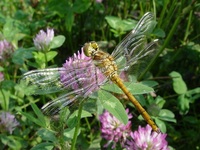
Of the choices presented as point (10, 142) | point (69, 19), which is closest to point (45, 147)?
point (10, 142)

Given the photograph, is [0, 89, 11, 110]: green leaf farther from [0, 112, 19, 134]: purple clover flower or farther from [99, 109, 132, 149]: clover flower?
[99, 109, 132, 149]: clover flower


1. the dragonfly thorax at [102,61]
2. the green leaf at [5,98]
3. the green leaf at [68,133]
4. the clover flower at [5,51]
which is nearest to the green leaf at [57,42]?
the clover flower at [5,51]

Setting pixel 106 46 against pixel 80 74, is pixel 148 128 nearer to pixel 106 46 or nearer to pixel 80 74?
pixel 80 74

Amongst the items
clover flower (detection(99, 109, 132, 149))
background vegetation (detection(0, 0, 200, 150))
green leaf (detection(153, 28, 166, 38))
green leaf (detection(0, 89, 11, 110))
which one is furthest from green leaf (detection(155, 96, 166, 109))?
green leaf (detection(0, 89, 11, 110))

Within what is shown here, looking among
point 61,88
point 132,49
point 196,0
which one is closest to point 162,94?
point 196,0

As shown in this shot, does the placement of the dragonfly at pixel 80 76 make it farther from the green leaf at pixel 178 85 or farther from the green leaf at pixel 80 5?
the green leaf at pixel 80 5
